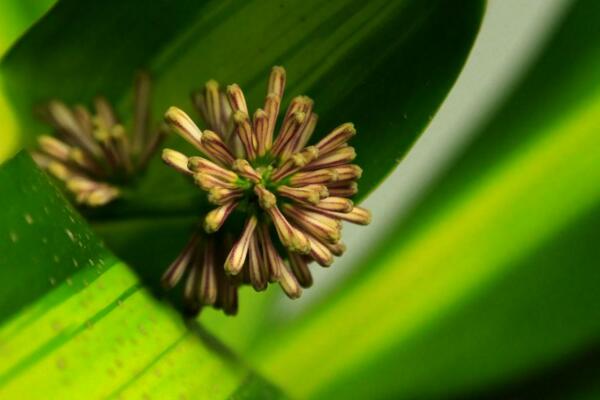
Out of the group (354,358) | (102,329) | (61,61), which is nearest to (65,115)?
(61,61)

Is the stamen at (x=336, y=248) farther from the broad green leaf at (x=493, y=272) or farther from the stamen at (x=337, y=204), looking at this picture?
the broad green leaf at (x=493, y=272)

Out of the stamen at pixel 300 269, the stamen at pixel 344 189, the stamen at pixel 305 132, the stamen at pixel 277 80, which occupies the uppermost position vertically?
the stamen at pixel 277 80

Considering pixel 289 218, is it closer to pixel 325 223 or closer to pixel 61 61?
pixel 325 223

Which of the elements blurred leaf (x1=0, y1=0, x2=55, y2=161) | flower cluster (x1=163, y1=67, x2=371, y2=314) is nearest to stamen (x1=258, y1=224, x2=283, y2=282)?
flower cluster (x1=163, y1=67, x2=371, y2=314)

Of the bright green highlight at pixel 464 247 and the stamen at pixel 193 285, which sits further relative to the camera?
the bright green highlight at pixel 464 247

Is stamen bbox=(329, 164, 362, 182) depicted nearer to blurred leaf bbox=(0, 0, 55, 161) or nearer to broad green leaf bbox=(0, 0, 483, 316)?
broad green leaf bbox=(0, 0, 483, 316)

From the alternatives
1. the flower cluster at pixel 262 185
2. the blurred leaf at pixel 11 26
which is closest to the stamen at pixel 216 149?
the flower cluster at pixel 262 185
